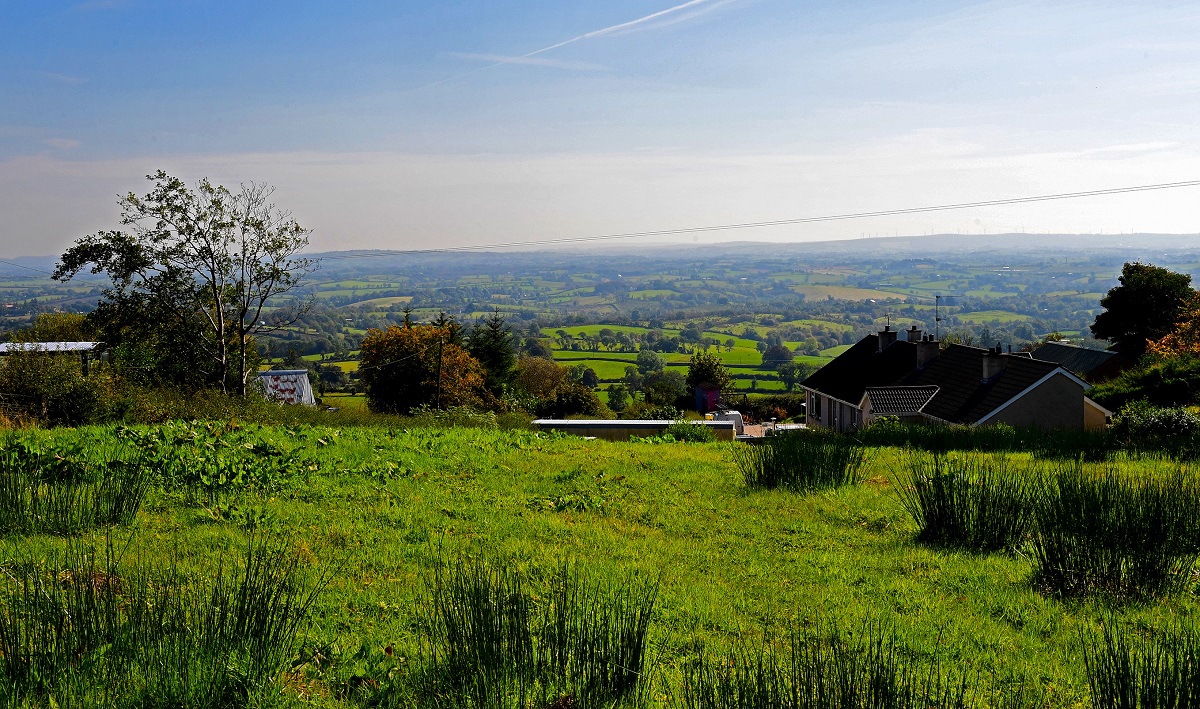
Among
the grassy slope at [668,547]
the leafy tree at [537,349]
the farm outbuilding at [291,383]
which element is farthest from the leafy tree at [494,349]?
the grassy slope at [668,547]

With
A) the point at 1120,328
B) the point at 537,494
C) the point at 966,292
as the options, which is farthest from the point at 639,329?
the point at 537,494

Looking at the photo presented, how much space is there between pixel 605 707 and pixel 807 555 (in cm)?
393

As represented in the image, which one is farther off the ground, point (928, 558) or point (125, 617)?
point (125, 617)

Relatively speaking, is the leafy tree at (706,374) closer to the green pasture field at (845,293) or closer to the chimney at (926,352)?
the chimney at (926,352)

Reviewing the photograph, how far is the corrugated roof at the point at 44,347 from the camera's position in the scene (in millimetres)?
21119

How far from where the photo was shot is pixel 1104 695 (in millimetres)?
3188

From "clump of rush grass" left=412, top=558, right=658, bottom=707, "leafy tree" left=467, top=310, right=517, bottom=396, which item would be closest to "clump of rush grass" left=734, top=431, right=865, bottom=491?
"clump of rush grass" left=412, top=558, right=658, bottom=707

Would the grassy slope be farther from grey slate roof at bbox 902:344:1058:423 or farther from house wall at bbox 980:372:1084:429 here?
grey slate roof at bbox 902:344:1058:423

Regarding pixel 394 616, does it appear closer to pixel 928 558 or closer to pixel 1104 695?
pixel 1104 695

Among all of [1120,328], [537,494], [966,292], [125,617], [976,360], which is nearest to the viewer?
[125,617]

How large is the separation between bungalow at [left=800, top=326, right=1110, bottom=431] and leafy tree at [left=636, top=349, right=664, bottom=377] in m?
44.4

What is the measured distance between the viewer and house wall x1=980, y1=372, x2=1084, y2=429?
26.2 m

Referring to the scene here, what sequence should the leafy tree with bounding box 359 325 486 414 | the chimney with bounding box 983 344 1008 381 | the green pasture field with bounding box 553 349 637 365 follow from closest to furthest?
the chimney with bounding box 983 344 1008 381 → the leafy tree with bounding box 359 325 486 414 → the green pasture field with bounding box 553 349 637 365

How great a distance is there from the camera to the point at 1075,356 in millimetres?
46344
